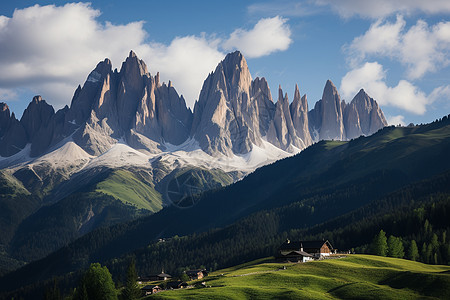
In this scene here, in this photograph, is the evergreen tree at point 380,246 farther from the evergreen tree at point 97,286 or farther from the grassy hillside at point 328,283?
the evergreen tree at point 97,286

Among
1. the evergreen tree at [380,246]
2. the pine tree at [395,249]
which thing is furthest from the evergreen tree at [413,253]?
the evergreen tree at [380,246]

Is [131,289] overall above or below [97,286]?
below

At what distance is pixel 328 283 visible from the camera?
111 meters

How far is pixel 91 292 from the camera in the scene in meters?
120

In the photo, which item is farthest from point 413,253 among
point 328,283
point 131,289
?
point 131,289

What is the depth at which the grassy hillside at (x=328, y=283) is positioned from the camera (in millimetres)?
101562

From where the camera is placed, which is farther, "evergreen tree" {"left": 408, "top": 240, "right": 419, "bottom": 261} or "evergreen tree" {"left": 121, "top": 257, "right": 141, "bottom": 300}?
"evergreen tree" {"left": 408, "top": 240, "right": 419, "bottom": 261}

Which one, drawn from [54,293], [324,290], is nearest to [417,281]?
[324,290]

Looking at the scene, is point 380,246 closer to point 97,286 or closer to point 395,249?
point 395,249

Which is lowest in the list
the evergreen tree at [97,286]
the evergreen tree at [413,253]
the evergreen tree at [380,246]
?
the evergreen tree at [413,253]

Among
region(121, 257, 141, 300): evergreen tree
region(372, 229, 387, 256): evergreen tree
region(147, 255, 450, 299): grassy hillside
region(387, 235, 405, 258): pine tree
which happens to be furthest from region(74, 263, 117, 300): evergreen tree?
region(387, 235, 405, 258): pine tree

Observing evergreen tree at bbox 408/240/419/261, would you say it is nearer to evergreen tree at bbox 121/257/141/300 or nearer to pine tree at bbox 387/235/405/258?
pine tree at bbox 387/235/405/258

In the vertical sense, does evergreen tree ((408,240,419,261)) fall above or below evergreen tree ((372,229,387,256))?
below

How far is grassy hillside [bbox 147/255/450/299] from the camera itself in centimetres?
10156
